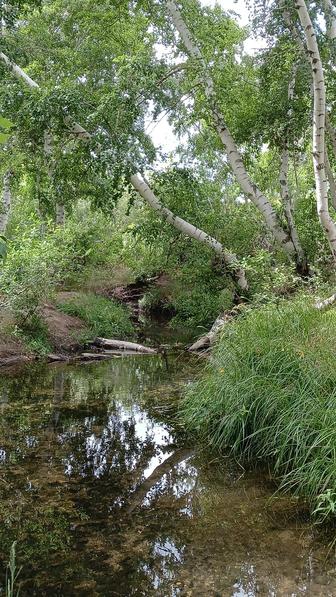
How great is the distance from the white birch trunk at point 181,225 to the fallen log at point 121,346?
9.60ft

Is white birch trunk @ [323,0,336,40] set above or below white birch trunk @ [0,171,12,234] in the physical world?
above

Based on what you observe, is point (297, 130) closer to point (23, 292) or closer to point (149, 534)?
point (23, 292)

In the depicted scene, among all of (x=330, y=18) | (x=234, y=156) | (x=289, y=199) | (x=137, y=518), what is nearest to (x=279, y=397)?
(x=137, y=518)

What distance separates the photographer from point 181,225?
1203 cm

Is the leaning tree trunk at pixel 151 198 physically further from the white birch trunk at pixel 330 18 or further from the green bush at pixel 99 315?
the white birch trunk at pixel 330 18

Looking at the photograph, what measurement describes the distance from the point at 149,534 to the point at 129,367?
22.5ft

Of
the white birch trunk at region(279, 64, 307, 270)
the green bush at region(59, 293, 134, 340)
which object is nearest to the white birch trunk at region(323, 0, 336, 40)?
the white birch trunk at region(279, 64, 307, 270)

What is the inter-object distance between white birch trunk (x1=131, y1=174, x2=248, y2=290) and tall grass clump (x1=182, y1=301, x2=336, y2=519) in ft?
17.4

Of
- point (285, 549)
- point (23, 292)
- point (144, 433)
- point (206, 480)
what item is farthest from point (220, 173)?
point (285, 549)

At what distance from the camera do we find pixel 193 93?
12.5 metres

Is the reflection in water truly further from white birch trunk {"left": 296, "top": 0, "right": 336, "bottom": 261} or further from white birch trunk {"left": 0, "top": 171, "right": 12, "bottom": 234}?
white birch trunk {"left": 0, "top": 171, "right": 12, "bottom": 234}

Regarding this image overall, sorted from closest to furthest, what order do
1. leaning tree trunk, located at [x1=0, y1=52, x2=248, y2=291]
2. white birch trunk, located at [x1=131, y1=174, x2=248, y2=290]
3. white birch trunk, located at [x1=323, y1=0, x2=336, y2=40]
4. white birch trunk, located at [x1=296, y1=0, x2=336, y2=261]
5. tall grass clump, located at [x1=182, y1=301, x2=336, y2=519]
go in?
tall grass clump, located at [x1=182, y1=301, x2=336, y2=519]
white birch trunk, located at [x1=296, y1=0, x2=336, y2=261]
white birch trunk, located at [x1=323, y1=0, x2=336, y2=40]
leaning tree trunk, located at [x1=0, y1=52, x2=248, y2=291]
white birch trunk, located at [x1=131, y1=174, x2=248, y2=290]

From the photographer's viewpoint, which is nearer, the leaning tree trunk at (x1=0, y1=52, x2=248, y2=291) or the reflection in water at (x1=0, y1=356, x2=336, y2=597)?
the reflection in water at (x1=0, y1=356, x2=336, y2=597)

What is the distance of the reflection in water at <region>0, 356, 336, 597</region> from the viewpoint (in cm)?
319
